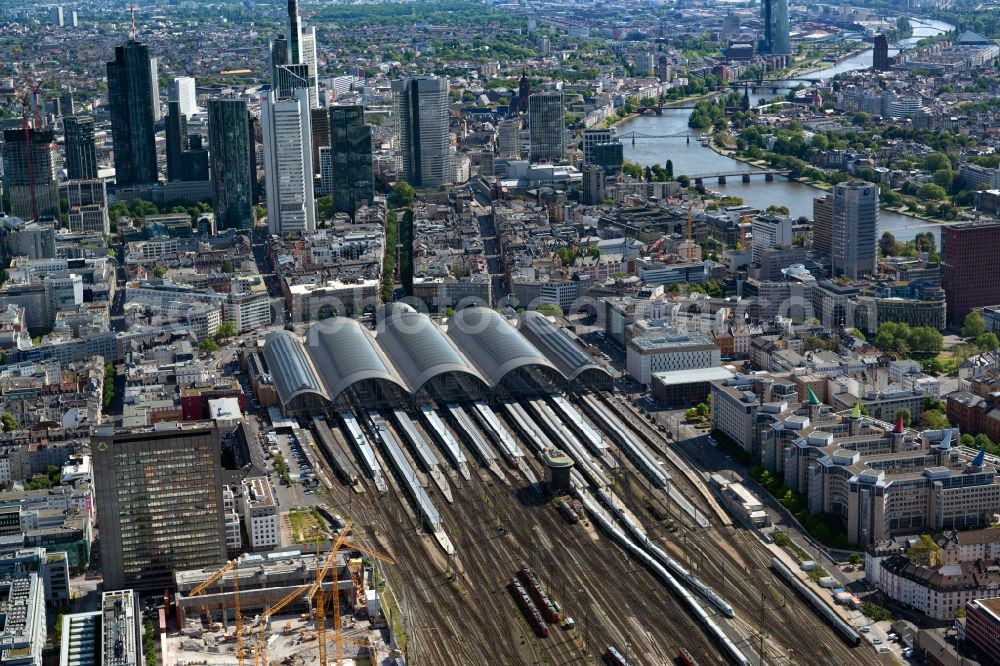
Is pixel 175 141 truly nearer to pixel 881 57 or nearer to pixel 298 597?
pixel 298 597

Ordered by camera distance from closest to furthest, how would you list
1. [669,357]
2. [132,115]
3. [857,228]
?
[669,357]
[857,228]
[132,115]

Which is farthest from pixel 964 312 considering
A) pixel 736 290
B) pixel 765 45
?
pixel 765 45

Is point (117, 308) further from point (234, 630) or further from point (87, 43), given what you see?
point (87, 43)

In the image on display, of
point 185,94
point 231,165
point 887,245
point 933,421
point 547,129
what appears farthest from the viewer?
point 185,94

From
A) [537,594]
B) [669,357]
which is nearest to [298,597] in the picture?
[537,594]

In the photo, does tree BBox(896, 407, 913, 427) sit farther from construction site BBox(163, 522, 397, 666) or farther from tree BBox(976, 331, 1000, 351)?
construction site BBox(163, 522, 397, 666)

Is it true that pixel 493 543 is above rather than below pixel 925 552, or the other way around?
below

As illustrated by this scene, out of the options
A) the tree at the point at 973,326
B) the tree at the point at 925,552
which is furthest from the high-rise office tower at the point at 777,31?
the tree at the point at 925,552

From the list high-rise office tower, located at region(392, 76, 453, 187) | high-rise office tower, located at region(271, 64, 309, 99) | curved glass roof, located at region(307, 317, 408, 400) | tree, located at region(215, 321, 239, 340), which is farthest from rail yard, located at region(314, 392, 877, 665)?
high-rise office tower, located at region(392, 76, 453, 187)
